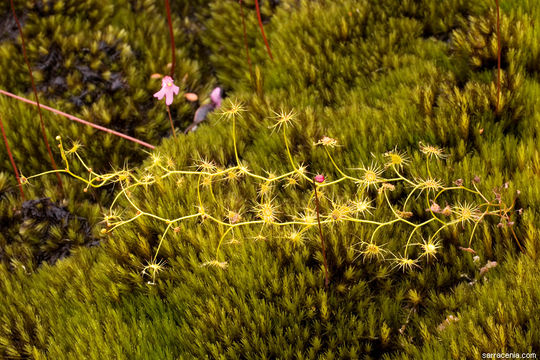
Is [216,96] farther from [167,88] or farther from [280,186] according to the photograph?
[280,186]

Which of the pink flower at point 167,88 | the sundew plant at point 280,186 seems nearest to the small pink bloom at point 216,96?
the sundew plant at point 280,186

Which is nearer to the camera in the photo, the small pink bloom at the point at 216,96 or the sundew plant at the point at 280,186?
the sundew plant at the point at 280,186

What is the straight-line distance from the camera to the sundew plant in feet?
7.38

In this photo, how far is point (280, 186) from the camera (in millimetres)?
2996

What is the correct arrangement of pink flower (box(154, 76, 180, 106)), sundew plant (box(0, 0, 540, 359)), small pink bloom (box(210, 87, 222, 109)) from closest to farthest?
sundew plant (box(0, 0, 540, 359)), pink flower (box(154, 76, 180, 106)), small pink bloom (box(210, 87, 222, 109))

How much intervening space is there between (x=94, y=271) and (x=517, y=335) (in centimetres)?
202

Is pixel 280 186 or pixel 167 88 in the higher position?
pixel 167 88

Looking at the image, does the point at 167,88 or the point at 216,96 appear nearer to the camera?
the point at 167,88

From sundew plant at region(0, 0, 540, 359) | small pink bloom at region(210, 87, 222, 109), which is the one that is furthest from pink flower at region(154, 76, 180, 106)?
small pink bloom at region(210, 87, 222, 109)

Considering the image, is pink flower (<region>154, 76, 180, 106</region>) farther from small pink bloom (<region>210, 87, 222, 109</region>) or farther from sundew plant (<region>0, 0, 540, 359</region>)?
small pink bloom (<region>210, 87, 222, 109</region>)

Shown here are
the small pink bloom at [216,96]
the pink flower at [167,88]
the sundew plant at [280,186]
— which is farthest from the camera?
the small pink bloom at [216,96]

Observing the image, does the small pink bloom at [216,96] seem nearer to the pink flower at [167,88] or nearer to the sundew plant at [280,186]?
the sundew plant at [280,186]

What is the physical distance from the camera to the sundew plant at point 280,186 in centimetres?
225

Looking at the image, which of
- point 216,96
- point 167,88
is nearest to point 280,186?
point 167,88
